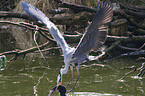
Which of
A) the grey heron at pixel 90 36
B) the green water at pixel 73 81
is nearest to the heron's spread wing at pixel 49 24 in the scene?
the grey heron at pixel 90 36

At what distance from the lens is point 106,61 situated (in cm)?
740

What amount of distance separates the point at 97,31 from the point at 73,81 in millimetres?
1688

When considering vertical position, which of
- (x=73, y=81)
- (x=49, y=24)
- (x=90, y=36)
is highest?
(x=49, y=24)

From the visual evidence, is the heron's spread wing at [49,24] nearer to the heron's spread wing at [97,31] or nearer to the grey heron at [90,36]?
the grey heron at [90,36]

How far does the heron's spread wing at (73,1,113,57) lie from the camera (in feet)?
12.9

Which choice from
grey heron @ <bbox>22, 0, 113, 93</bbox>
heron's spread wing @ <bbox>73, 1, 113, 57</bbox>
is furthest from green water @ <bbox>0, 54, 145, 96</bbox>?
heron's spread wing @ <bbox>73, 1, 113, 57</bbox>

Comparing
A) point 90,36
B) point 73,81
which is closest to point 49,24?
point 90,36

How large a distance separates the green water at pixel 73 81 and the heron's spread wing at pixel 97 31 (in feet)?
2.82

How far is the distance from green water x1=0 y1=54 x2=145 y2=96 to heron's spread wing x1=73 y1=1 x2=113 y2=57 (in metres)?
0.86

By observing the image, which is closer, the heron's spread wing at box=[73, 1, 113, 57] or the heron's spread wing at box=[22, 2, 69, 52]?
the heron's spread wing at box=[73, 1, 113, 57]

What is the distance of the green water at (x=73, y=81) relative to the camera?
4.84m

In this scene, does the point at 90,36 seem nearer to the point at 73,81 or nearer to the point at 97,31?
the point at 97,31

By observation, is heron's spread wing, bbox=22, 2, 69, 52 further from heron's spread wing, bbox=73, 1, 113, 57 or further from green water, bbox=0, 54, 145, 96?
green water, bbox=0, 54, 145, 96

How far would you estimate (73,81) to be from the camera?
552 cm
